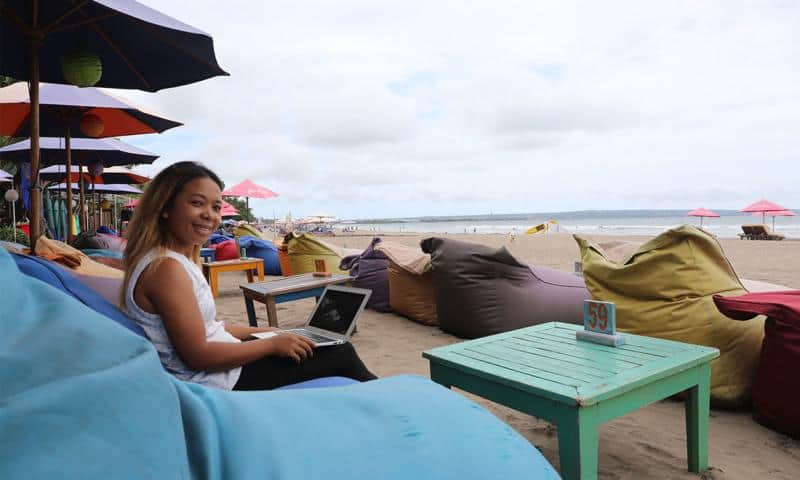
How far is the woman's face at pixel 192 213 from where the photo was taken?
1680mm

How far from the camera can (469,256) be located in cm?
385

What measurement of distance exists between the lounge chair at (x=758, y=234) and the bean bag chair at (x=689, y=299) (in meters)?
20.1

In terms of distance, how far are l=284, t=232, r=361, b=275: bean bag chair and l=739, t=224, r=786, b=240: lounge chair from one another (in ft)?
62.1

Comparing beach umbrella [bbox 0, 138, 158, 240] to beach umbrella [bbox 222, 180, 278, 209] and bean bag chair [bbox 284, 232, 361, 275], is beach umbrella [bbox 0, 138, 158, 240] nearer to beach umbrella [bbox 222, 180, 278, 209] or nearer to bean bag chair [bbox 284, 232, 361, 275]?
bean bag chair [bbox 284, 232, 361, 275]

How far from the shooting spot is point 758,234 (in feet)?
64.0

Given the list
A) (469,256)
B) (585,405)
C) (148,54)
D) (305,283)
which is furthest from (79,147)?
(585,405)

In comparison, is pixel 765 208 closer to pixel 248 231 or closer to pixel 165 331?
pixel 248 231

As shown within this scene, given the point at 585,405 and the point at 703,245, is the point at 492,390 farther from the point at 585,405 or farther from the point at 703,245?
the point at 703,245

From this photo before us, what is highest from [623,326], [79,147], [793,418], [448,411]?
[79,147]

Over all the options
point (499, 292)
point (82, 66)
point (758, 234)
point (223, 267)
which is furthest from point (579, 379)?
point (758, 234)

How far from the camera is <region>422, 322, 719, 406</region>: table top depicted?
1604mm

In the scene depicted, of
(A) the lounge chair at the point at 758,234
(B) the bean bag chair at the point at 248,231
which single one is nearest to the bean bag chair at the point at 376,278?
(B) the bean bag chair at the point at 248,231

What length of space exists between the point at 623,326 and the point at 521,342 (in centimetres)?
103

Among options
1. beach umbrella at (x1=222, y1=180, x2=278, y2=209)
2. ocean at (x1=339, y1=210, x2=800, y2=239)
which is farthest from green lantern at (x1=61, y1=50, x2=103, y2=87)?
beach umbrella at (x1=222, y1=180, x2=278, y2=209)
